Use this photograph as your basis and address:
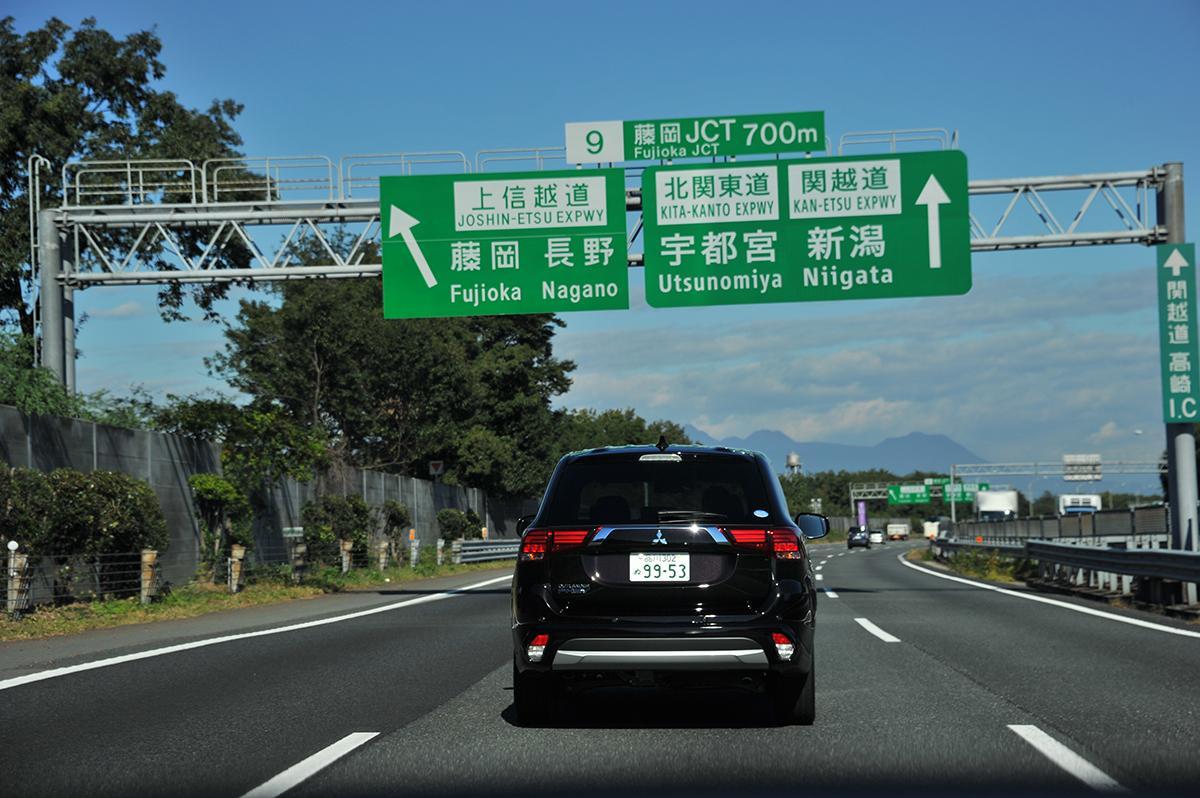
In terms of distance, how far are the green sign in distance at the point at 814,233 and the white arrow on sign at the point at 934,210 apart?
0.02 metres

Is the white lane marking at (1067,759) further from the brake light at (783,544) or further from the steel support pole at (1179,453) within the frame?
the steel support pole at (1179,453)

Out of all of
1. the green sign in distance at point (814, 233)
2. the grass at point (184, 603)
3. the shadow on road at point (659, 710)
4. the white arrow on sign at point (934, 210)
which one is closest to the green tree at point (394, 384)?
the grass at point (184, 603)

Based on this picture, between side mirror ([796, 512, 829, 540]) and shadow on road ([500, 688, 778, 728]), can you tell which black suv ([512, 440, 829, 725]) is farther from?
side mirror ([796, 512, 829, 540])

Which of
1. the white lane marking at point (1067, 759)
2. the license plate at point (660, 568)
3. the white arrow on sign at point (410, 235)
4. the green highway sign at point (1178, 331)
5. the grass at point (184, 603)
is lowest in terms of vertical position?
the grass at point (184, 603)

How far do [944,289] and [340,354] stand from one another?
3038 cm

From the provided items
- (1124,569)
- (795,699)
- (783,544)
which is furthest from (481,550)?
(783,544)

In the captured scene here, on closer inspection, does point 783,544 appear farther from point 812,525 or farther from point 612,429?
point 612,429

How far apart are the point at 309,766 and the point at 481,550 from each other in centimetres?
3539

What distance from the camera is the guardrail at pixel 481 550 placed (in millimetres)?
39281

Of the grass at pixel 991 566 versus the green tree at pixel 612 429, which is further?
the green tree at pixel 612 429

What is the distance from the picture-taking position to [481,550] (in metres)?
41.7

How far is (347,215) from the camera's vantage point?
24281 millimetres

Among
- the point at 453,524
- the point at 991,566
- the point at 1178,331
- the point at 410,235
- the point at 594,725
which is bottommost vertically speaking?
the point at 991,566

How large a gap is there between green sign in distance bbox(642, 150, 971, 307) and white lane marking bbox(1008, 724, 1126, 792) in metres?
16.0
